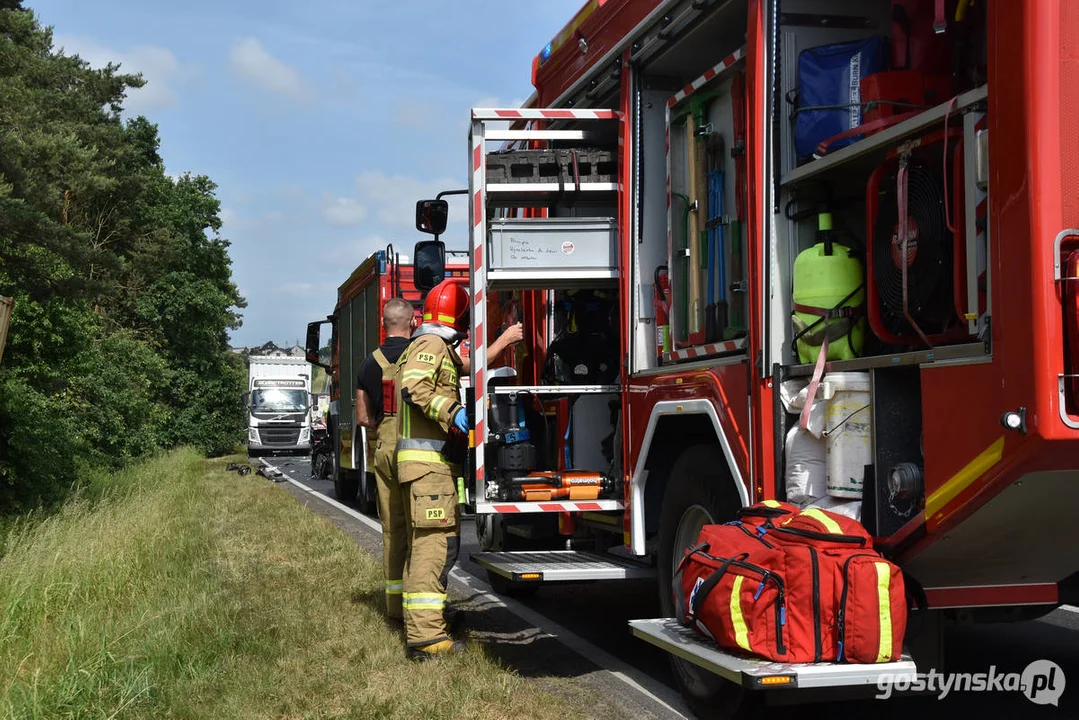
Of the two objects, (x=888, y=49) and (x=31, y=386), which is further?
(x=31, y=386)

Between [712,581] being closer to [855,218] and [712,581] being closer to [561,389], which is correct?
[855,218]

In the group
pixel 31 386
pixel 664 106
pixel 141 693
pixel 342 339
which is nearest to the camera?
pixel 141 693

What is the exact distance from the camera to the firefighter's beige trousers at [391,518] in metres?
6.77

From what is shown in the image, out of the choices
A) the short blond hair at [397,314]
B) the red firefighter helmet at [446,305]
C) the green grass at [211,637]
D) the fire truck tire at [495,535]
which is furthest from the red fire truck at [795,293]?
the green grass at [211,637]

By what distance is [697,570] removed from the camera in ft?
13.6

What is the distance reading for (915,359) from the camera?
3711 millimetres

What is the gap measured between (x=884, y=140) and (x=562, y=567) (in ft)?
9.08

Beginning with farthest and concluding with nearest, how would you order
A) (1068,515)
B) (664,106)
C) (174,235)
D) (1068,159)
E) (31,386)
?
(174,235) → (31,386) → (664,106) → (1068,515) → (1068,159)

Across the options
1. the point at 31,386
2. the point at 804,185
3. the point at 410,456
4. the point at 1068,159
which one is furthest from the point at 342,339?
the point at 1068,159

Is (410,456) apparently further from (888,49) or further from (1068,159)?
(1068,159)

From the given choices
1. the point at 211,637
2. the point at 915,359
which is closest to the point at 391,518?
the point at 211,637

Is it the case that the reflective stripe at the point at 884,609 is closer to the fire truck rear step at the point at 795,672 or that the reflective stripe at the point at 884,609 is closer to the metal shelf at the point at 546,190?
the fire truck rear step at the point at 795,672

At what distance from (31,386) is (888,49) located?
38.7ft

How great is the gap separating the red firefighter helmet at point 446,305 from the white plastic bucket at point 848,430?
3.13 m
